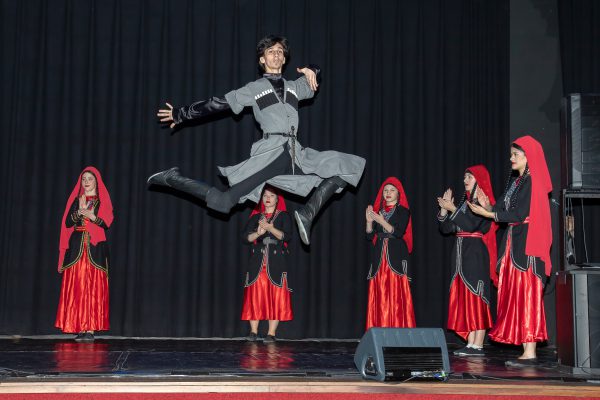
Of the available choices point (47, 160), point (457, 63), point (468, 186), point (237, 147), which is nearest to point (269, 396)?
point (468, 186)

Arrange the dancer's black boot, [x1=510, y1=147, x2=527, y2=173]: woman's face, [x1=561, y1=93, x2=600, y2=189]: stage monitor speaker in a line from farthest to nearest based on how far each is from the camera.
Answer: [x1=510, y1=147, x2=527, y2=173]: woman's face, [x1=561, y1=93, x2=600, y2=189]: stage monitor speaker, the dancer's black boot

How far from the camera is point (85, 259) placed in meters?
6.33

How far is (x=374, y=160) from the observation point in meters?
7.19

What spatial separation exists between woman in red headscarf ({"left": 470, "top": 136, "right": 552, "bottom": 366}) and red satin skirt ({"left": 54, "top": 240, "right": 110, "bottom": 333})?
134 inches

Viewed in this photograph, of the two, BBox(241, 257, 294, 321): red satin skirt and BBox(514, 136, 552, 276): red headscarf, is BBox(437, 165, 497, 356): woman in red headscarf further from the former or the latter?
BBox(241, 257, 294, 321): red satin skirt

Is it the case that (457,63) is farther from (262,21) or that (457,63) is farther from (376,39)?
(262,21)

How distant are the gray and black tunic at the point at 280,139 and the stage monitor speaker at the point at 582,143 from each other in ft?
5.07

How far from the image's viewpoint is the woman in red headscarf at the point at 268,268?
20.6ft

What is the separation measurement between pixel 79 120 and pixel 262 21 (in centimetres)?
207

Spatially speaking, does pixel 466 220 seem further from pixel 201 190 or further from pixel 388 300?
pixel 201 190

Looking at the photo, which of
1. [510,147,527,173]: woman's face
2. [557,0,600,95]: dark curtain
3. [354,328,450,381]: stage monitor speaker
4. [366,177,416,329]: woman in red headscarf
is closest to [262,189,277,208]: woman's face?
[366,177,416,329]: woman in red headscarf

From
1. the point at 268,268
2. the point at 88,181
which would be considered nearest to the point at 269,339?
the point at 268,268

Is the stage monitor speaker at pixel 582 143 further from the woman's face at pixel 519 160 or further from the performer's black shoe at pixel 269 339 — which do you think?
the performer's black shoe at pixel 269 339

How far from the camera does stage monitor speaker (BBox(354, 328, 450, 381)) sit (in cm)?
382
